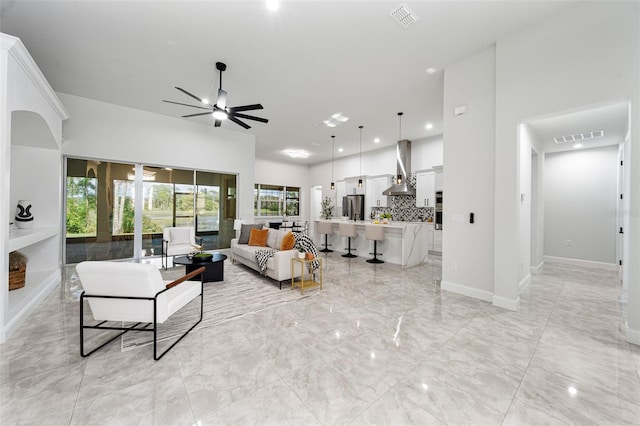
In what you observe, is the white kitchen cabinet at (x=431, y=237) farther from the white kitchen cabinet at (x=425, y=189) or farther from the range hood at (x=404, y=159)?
the range hood at (x=404, y=159)

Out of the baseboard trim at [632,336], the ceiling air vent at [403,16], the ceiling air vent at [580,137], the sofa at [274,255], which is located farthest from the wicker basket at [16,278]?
the ceiling air vent at [580,137]

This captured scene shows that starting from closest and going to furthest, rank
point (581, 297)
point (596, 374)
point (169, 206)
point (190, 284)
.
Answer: point (596, 374), point (190, 284), point (581, 297), point (169, 206)

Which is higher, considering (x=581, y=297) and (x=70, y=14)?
(x=70, y=14)

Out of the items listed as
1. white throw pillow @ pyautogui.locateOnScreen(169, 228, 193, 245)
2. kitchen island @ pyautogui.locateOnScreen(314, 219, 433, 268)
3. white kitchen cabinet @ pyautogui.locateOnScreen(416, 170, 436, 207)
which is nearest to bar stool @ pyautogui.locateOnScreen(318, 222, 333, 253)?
kitchen island @ pyautogui.locateOnScreen(314, 219, 433, 268)

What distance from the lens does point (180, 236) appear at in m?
5.41

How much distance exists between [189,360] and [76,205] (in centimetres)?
506

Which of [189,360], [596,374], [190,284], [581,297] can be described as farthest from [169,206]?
[581,297]

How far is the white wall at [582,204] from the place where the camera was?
5.11 m

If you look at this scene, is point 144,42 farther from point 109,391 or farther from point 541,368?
point 541,368

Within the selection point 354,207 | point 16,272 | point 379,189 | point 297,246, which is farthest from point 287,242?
point 379,189

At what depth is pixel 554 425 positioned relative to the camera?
57.0 inches

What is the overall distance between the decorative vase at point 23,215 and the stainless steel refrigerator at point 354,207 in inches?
290

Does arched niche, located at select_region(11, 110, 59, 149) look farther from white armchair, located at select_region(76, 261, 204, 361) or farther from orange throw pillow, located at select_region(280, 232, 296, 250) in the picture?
orange throw pillow, located at select_region(280, 232, 296, 250)

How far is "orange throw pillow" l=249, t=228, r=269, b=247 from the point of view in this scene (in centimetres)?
522
